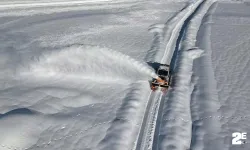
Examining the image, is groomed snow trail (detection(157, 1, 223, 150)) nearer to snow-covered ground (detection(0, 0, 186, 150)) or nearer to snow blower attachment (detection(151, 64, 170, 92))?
snow blower attachment (detection(151, 64, 170, 92))

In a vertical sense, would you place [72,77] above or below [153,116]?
above

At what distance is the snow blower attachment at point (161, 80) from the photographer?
11.6 metres

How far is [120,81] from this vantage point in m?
12.3

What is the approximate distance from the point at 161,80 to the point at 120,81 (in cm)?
174

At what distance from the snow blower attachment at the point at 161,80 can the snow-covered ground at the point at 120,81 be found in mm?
269

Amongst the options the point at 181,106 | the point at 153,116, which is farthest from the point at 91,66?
the point at 181,106

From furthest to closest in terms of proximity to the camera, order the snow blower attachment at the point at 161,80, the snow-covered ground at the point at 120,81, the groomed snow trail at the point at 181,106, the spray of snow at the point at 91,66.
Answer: the spray of snow at the point at 91,66 < the snow blower attachment at the point at 161,80 < the snow-covered ground at the point at 120,81 < the groomed snow trail at the point at 181,106

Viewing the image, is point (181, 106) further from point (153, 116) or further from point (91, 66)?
point (91, 66)

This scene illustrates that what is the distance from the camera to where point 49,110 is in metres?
10.2

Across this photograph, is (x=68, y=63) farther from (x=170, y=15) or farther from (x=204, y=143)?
(x=170, y=15)

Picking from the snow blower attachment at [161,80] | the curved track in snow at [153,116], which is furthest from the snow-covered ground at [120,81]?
the snow blower attachment at [161,80]

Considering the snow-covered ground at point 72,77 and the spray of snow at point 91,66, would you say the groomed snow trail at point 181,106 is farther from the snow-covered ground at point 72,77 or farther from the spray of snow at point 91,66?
the spray of snow at point 91,66

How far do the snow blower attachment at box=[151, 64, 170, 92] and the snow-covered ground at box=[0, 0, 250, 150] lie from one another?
0.27 metres

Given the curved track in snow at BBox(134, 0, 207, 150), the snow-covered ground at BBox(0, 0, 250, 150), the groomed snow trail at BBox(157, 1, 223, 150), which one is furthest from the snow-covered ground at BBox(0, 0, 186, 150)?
the groomed snow trail at BBox(157, 1, 223, 150)
